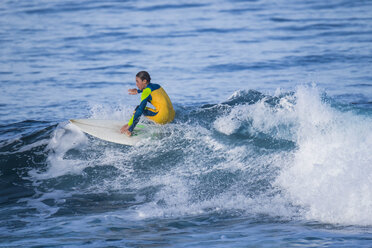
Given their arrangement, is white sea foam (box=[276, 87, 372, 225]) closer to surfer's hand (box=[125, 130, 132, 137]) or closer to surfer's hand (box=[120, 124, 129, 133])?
surfer's hand (box=[125, 130, 132, 137])

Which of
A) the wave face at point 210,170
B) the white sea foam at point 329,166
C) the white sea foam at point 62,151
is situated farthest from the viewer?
the white sea foam at point 62,151

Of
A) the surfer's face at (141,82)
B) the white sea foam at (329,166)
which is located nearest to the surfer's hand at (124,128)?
the surfer's face at (141,82)

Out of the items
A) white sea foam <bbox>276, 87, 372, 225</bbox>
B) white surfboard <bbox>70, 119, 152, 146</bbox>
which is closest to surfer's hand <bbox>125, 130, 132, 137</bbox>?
white surfboard <bbox>70, 119, 152, 146</bbox>

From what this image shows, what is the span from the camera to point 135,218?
7.84m

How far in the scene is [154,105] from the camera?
10.2m

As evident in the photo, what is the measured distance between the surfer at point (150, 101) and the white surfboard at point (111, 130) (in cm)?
18

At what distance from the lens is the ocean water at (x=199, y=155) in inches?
289

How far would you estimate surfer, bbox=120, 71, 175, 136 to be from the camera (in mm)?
9945

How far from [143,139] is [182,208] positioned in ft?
8.69

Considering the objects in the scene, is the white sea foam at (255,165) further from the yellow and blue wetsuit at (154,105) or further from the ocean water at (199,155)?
the yellow and blue wetsuit at (154,105)

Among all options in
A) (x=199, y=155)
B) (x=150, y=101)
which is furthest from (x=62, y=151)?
(x=199, y=155)

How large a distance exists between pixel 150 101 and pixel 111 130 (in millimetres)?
1078

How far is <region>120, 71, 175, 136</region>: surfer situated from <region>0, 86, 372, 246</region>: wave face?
1.31 ft

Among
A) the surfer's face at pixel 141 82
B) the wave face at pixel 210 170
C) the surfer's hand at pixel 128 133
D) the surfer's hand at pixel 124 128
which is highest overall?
the surfer's face at pixel 141 82
